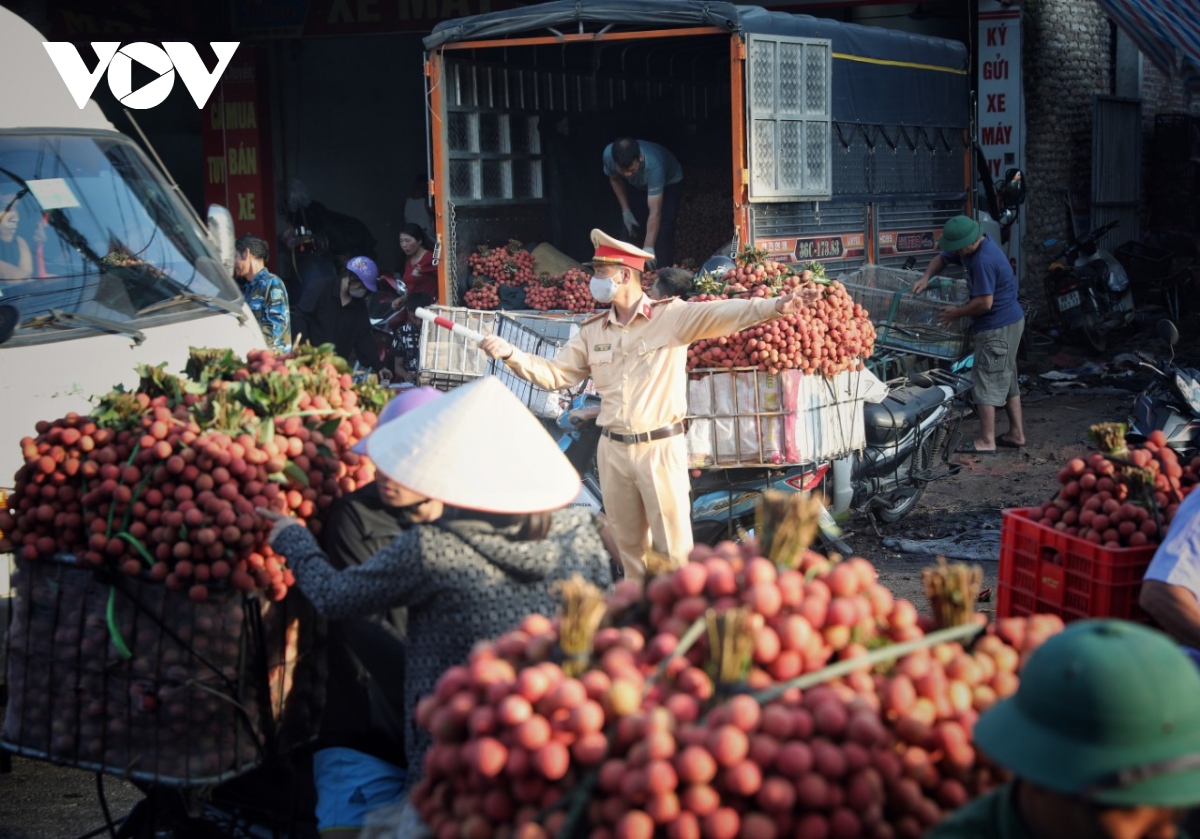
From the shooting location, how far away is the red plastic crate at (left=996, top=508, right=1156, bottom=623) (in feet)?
12.3

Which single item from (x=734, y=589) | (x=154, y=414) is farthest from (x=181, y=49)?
(x=734, y=589)

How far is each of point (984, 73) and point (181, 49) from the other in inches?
393

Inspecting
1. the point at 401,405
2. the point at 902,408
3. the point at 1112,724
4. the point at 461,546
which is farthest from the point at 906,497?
the point at 1112,724

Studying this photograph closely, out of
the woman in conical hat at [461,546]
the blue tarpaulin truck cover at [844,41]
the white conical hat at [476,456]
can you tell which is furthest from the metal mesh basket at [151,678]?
the blue tarpaulin truck cover at [844,41]

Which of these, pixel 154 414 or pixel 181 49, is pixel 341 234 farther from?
pixel 154 414

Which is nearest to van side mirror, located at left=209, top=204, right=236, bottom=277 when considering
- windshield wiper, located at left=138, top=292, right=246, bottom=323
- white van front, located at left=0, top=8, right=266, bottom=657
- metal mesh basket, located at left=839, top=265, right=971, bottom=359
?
white van front, located at left=0, top=8, right=266, bottom=657

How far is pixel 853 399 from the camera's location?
24.1ft

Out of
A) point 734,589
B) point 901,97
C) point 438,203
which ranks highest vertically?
point 901,97

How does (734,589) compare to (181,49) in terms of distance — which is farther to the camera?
(181,49)

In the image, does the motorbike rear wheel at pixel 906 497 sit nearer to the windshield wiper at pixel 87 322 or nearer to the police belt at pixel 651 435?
the police belt at pixel 651 435

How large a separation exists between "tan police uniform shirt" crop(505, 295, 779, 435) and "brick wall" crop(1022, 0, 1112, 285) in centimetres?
1271

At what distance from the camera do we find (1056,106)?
17.8 meters

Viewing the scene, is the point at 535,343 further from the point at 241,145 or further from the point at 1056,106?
the point at 1056,106

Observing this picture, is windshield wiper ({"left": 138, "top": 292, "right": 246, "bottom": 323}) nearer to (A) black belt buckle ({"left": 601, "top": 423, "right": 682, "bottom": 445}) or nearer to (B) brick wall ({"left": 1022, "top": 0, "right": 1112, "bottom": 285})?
(A) black belt buckle ({"left": 601, "top": 423, "right": 682, "bottom": 445})
